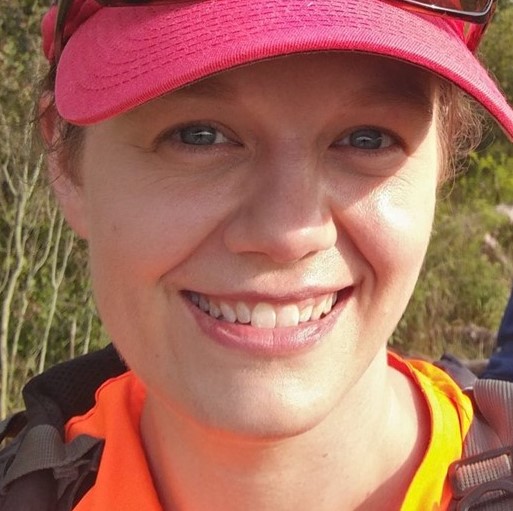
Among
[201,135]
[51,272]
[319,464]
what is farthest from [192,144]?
[51,272]

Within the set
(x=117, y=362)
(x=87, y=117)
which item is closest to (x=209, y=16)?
(x=87, y=117)

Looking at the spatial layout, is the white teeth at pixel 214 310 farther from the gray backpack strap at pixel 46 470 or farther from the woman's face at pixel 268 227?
the gray backpack strap at pixel 46 470

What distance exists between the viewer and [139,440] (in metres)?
1.73

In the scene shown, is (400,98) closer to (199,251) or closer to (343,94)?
(343,94)

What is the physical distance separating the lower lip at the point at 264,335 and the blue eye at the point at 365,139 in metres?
0.25

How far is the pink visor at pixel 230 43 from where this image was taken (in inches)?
45.9

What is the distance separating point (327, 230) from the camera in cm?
129

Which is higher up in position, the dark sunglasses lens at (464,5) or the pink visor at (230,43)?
the dark sunglasses lens at (464,5)

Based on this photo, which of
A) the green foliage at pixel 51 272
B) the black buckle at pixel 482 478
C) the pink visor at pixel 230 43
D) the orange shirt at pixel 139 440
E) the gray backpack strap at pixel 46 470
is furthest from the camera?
the green foliage at pixel 51 272

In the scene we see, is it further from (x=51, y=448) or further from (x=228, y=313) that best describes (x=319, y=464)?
(x=51, y=448)

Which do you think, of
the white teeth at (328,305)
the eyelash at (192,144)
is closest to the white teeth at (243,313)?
the white teeth at (328,305)

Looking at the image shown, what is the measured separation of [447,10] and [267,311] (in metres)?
0.49

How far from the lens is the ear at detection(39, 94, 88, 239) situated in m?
1.63

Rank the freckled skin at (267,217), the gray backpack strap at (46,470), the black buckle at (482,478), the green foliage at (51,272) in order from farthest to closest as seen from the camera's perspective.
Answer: the green foliage at (51,272)
the gray backpack strap at (46,470)
the black buckle at (482,478)
the freckled skin at (267,217)
